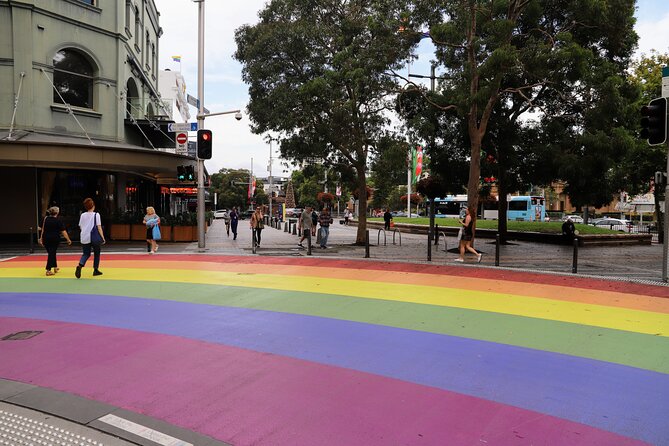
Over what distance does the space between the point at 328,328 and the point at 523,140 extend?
17.5m

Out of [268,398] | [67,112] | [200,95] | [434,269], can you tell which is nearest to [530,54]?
[434,269]

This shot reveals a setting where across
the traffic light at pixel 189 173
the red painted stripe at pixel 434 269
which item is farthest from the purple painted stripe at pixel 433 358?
the traffic light at pixel 189 173

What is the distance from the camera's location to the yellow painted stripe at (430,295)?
771 centimetres

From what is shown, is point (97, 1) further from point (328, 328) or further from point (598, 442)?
point (598, 442)

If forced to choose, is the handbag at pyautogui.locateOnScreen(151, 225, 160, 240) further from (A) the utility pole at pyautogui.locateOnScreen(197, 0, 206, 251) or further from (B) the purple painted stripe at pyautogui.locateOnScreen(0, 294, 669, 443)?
(B) the purple painted stripe at pyautogui.locateOnScreen(0, 294, 669, 443)

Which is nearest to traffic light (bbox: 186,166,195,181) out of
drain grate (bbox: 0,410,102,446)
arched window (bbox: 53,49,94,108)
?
arched window (bbox: 53,49,94,108)

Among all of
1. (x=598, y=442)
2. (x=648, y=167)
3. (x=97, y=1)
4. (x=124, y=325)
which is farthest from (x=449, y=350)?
(x=648, y=167)

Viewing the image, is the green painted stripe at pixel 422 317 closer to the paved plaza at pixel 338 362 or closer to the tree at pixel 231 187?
the paved plaza at pixel 338 362

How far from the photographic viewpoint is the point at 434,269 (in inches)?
534

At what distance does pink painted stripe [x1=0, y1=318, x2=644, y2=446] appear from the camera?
374 centimetres

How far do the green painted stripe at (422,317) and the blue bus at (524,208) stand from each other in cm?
4805

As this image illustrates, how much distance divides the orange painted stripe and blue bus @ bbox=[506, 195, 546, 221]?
4424 centimetres

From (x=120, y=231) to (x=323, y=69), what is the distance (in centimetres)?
1198

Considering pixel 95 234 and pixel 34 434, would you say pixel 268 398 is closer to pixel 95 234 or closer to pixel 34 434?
pixel 34 434
